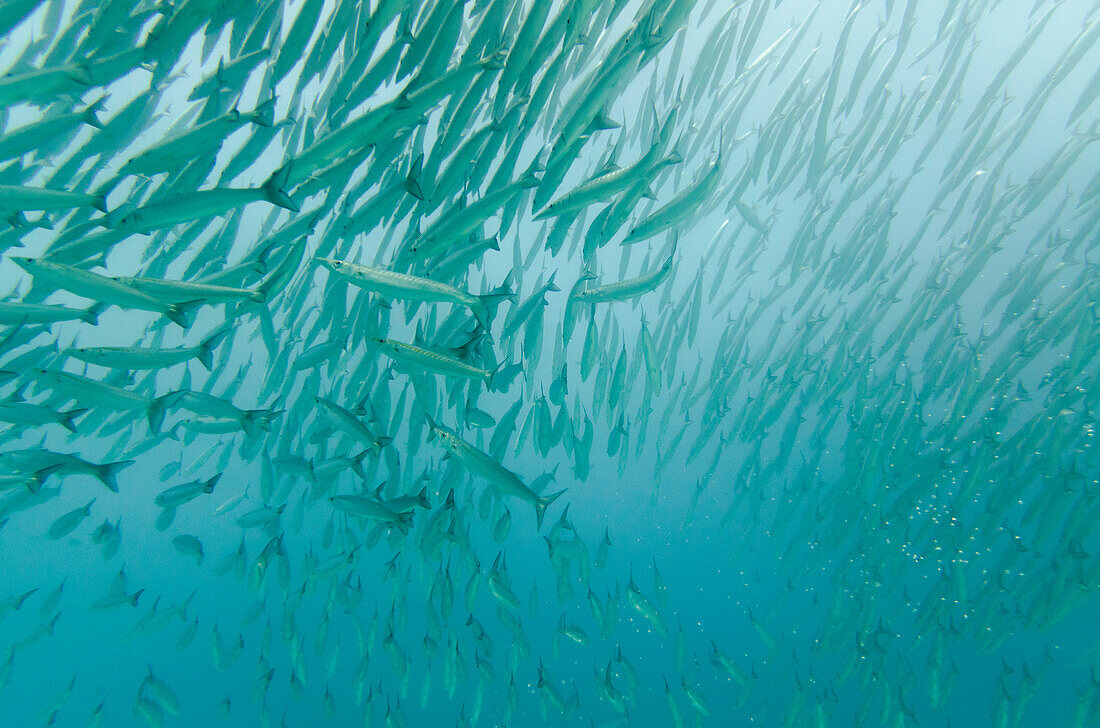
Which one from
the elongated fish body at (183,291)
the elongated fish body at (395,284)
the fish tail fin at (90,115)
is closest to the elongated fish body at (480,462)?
the elongated fish body at (395,284)

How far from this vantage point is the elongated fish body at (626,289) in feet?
9.90

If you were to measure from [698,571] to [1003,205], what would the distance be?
957 inches

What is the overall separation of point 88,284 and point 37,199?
26.7 inches

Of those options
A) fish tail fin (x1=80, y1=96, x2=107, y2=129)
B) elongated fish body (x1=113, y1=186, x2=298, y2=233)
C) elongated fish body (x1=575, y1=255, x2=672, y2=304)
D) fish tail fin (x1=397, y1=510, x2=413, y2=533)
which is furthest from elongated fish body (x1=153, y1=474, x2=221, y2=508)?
elongated fish body (x1=575, y1=255, x2=672, y2=304)

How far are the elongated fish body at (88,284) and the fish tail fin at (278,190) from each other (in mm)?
778

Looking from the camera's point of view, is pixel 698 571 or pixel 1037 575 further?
pixel 698 571

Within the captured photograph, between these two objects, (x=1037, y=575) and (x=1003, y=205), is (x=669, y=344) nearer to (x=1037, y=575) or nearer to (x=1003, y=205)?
(x=1003, y=205)

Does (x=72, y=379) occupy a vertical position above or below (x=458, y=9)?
below

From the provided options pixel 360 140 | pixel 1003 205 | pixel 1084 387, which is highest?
pixel 1003 205

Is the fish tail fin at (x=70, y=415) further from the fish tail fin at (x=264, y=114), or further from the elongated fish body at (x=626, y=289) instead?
the elongated fish body at (x=626, y=289)

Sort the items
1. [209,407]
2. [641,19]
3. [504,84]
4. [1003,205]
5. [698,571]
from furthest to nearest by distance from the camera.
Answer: [698,571] → [1003,205] → [209,407] → [504,84] → [641,19]

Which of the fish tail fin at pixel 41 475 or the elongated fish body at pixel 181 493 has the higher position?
the fish tail fin at pixel 41 475

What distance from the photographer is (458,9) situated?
2506 mm

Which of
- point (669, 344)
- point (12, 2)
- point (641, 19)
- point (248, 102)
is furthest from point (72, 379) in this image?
point (248, 102)
